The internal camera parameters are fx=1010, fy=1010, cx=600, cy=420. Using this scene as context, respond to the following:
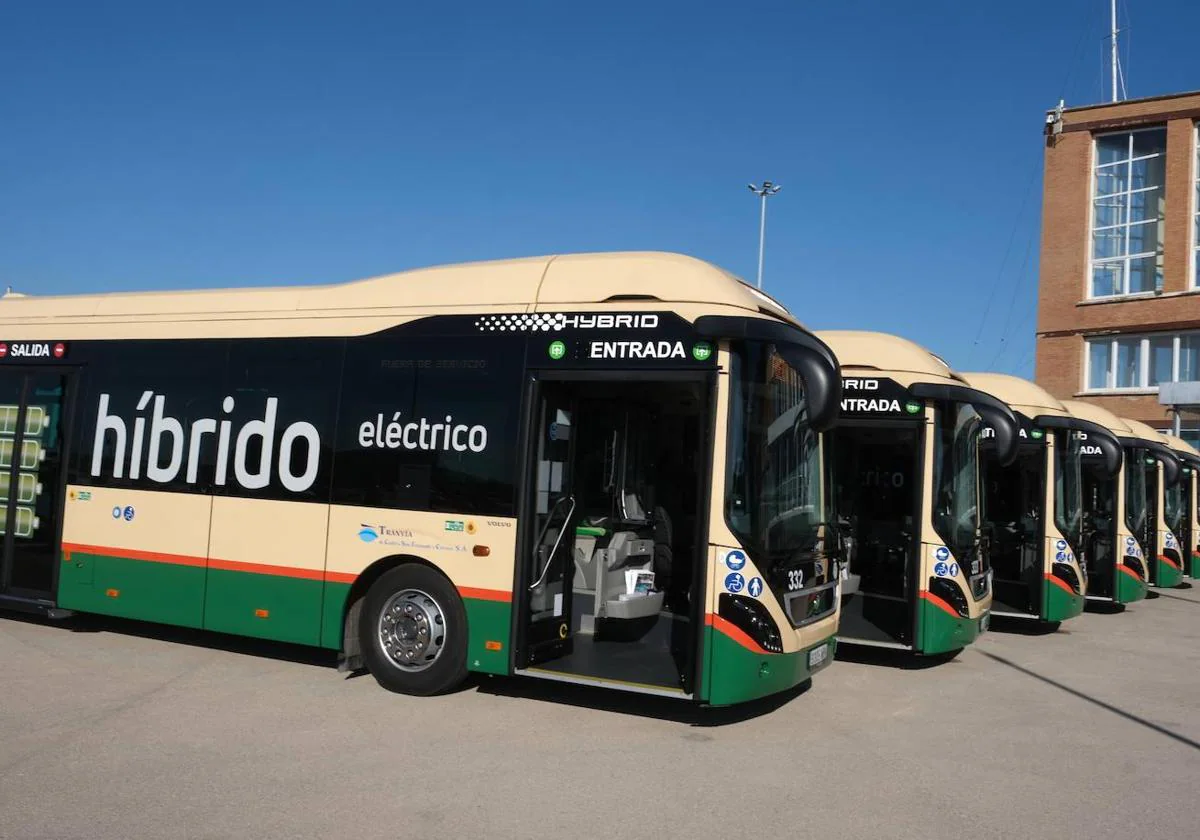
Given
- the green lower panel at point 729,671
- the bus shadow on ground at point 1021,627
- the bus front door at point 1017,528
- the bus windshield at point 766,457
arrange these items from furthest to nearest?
the bus shadow on ground at point 1021,627
the bus front door at point 1017,528
the bus windshield at point 766,457
the green lower panel at point 729,671

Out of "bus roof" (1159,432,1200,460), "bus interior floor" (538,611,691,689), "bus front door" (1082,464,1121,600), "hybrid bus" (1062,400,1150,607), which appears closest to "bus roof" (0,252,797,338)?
"bus interior floor" (538,611,691,689)

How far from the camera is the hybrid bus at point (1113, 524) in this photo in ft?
51.6

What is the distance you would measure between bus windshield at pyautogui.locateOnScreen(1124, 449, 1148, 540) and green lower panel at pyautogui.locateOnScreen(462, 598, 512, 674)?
41.9ft

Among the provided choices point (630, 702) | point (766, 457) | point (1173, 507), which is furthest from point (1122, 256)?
point (630, 702)

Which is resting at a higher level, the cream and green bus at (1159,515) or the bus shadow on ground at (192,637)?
the cream and green bus at (1159,515)

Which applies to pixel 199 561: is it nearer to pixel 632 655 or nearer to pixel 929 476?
pixel 632 655

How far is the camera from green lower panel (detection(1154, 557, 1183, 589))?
19484 millimetres

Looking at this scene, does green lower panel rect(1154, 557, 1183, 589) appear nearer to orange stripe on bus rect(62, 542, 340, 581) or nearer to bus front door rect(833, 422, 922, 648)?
bus front door rect(833, 422, 922, 648)

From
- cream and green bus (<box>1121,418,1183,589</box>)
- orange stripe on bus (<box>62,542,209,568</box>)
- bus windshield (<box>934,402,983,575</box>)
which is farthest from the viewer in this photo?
cream and green bus (<box>1121,418,1183,589</box>)

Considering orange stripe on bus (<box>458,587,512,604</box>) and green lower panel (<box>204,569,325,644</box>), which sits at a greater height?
orange stripe on bus (<box>458,587,512,604</box>)

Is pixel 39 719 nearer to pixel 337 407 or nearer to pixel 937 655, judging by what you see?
pixel 337 407

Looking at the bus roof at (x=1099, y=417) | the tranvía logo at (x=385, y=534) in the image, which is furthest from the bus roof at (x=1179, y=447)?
the tranvía logo at (x=385, y=534)

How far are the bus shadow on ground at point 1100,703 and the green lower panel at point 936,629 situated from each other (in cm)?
106

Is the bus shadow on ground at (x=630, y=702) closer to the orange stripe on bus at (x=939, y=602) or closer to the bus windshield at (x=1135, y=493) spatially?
the orange stripe on bus at (x=939, y=602)
